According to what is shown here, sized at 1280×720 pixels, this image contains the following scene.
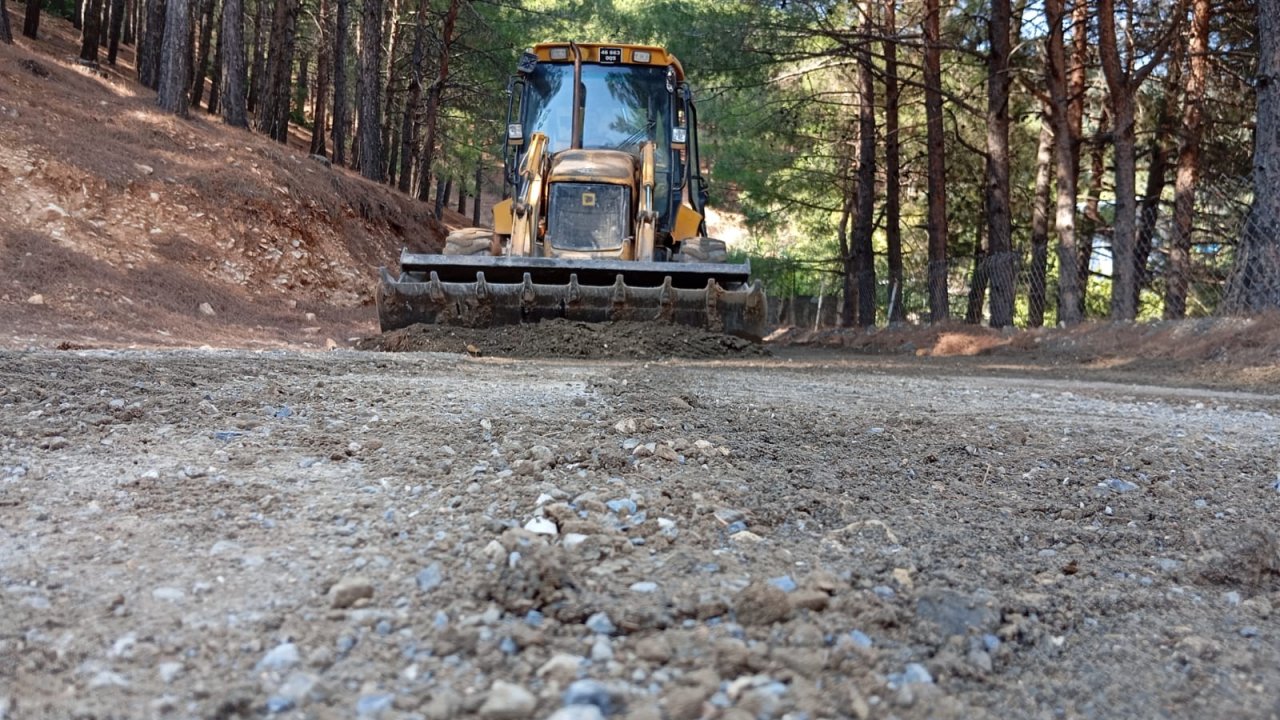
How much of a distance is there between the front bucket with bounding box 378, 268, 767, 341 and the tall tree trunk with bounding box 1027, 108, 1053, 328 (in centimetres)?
838

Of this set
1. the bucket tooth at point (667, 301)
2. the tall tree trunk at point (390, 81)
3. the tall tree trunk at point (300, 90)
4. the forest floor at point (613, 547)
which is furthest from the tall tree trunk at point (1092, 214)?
the tall tree trunk at point (300, 90)

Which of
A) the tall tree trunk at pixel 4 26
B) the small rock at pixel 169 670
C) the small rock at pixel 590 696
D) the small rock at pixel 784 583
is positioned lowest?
the small rock at pixel 169 670

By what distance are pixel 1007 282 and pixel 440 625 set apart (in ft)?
50.3

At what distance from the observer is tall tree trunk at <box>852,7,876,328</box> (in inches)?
717

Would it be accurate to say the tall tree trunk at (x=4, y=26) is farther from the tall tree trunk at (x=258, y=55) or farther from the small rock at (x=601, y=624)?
the small rock at (x=601, y=624)

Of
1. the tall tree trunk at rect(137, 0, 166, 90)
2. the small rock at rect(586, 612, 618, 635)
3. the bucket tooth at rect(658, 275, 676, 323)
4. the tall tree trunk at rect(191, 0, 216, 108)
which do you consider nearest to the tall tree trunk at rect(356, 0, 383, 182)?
the tall tree trunk at rect(137, 0, 166, 90)

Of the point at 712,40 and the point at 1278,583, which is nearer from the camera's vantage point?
the point at 1278,583

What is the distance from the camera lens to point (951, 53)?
18.1 metres

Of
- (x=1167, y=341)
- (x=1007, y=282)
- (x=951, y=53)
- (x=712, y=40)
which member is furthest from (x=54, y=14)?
(x=1167, y=341)

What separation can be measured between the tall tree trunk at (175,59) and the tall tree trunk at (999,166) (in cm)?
1283

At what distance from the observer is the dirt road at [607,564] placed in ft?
5.13

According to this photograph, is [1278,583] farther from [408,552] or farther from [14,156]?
[14,156]

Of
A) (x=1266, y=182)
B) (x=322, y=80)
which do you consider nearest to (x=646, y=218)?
(x=1266, y=182)

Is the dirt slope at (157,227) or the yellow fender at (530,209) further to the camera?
the dirt slope at (157,227)
